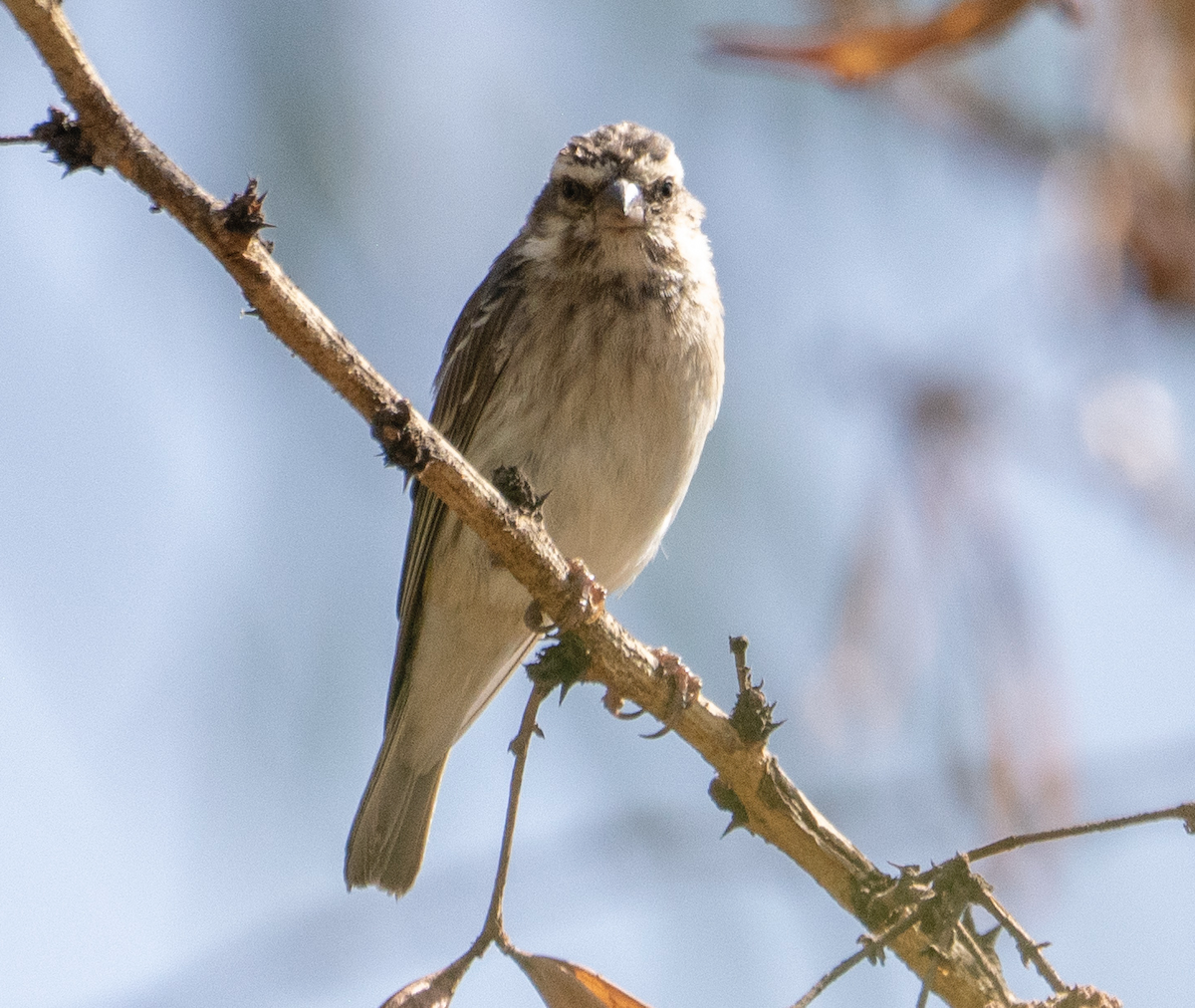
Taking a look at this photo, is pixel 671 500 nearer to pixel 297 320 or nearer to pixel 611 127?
pixel 611 127

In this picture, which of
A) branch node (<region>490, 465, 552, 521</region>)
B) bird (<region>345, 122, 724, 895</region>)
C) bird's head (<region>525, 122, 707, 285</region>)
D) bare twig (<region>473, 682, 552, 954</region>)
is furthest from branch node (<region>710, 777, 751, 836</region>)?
bird's head (<region>525, 122, 707, 285</region>)

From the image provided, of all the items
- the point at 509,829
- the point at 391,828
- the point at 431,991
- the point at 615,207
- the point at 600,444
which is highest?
the point at 615,207

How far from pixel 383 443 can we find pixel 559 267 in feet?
8.79

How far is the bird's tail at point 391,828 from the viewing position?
5.62 metres

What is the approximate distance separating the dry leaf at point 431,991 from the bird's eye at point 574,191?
3581mm

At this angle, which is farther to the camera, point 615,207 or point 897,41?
point 615,207

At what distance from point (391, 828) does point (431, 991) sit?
9.73ft

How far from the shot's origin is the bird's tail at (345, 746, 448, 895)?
5617mm

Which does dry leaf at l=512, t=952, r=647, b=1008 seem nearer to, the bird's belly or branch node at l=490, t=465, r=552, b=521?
branch node at l=490, t=465, r=552, b=521

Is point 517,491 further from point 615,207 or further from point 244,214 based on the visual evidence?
point 615,207

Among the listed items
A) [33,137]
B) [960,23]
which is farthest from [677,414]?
[33,137]

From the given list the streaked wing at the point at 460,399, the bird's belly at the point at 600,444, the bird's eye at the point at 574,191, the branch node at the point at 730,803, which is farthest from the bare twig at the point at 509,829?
the bird's eye at the point at 574,191

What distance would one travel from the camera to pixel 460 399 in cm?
550

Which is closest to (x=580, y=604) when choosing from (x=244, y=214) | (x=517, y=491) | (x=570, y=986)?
(x=517, y=491)
